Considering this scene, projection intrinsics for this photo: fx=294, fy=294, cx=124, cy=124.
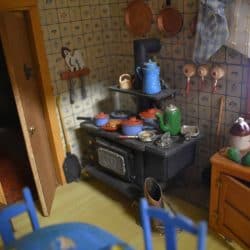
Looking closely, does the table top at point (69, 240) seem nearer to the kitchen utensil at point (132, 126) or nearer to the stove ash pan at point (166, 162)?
the stove ash pan at point (166, 162)

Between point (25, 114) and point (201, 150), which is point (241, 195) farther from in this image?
point (25, 114)

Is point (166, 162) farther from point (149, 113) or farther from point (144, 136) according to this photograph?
point (149, 113)

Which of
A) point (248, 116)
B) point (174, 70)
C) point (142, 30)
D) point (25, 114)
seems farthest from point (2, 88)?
point (248, 116)

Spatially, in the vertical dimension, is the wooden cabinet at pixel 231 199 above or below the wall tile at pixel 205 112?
below

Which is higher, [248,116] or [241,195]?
[248,116]

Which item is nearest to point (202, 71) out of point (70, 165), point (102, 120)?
point (102, 120)

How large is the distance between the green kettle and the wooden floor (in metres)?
0.65

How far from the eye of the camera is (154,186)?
225cm

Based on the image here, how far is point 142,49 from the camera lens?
2.29 metres

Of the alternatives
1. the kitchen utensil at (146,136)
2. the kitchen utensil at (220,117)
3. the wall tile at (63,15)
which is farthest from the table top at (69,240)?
the wall tile at (63,15)

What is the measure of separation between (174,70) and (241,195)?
1169 millimetres

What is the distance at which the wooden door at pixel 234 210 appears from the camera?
1.78 meters

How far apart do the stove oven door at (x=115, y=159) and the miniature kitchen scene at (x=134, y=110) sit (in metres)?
0.01

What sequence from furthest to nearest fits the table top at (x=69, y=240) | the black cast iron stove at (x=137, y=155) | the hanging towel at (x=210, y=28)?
the black cast iron stove at (x=137, y=155) < the hanging towel at (x=210, y=28) < the table top at (x=69, y=240)
